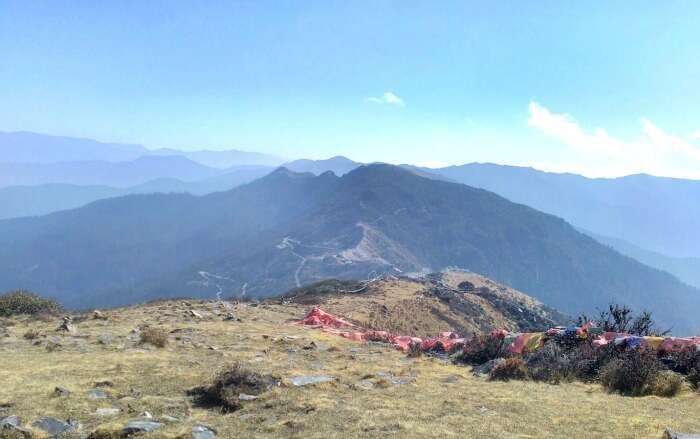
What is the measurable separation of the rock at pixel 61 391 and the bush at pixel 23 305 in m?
14.0

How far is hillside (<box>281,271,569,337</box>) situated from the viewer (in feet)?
96.9

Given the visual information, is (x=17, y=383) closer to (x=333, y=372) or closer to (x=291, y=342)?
(x=333, y=372)

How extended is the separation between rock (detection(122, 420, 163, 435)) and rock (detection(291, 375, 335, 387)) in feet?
10.7

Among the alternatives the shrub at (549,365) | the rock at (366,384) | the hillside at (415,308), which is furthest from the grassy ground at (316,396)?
the hillside at (415,308)

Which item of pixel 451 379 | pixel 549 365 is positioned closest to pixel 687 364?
pixel 549 365

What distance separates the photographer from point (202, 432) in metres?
7.85

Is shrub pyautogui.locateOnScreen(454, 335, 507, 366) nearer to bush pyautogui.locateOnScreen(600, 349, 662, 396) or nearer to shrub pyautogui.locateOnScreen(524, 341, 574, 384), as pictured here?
shrub pyautogui.locateOnScreen(524, 341, 574, 384)

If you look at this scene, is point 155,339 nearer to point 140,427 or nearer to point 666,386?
point 140,427

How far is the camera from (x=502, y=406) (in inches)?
377

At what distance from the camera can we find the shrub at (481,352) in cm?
1596

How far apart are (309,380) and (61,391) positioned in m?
4.92

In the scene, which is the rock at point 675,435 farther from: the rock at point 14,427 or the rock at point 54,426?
the rock at point 14,427

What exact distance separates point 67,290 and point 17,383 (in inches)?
8505

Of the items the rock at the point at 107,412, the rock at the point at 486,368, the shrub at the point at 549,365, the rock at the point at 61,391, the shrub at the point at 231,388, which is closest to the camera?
the rock at the point at 107,412
